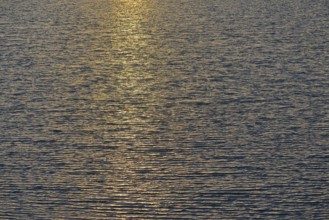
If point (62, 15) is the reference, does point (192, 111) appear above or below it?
above

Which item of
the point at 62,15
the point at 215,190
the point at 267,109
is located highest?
the point at 267,109

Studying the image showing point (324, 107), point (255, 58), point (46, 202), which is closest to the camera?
point (46, 202)

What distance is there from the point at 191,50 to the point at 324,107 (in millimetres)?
872

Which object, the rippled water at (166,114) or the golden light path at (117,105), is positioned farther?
the golden light path at (117,105)

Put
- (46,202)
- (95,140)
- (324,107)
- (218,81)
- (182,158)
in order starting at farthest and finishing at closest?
(218,81) < (324,107) < (95,140) < (182,158) < (46,202)

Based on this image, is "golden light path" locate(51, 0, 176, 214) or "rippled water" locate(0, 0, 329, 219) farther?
"golden light path" locate(51, 0, 176, 214)

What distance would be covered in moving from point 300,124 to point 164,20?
1.58 meters

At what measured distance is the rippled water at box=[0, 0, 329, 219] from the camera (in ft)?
6.67

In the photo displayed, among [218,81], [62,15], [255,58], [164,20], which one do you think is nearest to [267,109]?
[218,81]

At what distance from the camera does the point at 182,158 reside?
7.53 ft

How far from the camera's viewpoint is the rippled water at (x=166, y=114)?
80.0 inches

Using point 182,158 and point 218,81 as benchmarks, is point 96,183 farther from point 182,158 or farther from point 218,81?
point 218,81

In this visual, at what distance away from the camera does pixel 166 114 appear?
266 cm

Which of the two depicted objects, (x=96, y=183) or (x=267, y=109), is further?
(x=267, y=109)
